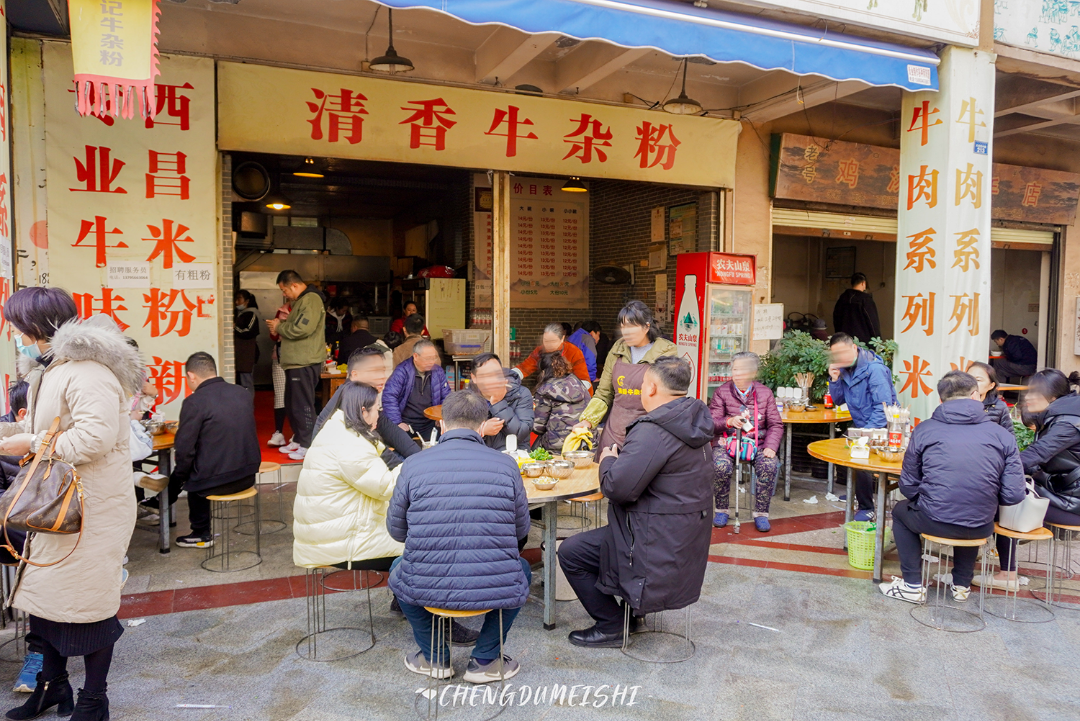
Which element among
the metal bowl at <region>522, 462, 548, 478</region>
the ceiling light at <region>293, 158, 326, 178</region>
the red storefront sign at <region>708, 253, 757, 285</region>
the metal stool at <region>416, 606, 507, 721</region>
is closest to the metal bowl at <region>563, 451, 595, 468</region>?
the metal bowl at <region>522, 462, 548, 478</region>

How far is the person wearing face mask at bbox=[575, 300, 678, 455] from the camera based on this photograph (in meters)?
5.04

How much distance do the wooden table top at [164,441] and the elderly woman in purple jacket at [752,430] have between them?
3998 mm

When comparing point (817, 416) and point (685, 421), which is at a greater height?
point (685, 421)

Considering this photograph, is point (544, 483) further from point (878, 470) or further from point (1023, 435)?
point (1023, 435)

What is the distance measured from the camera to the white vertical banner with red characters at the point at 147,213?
609cm

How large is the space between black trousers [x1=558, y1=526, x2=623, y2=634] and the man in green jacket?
4373 millimetres

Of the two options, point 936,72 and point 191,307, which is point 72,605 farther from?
point 936,72

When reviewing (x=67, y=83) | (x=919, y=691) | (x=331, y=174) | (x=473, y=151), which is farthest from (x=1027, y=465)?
(x=331, y=174)

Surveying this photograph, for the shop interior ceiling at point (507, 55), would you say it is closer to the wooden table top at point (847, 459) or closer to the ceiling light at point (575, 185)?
the ceiling light at point (575, 185)

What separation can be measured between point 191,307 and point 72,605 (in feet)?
14.0

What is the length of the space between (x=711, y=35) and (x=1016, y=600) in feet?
14.5

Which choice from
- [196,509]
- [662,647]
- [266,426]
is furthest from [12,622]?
[266,426]

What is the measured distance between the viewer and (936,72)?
679cm

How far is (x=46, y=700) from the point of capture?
303 centimetres
